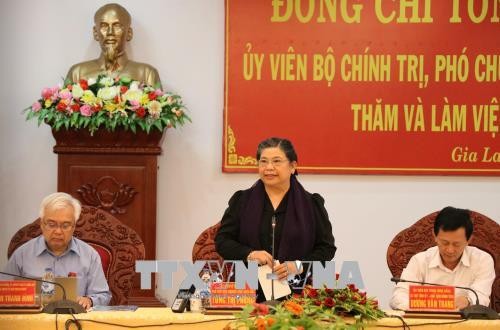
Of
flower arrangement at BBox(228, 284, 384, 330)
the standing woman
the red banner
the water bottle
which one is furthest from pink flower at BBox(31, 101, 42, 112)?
flower arrangement at BBox(228, 284, 384, 330)

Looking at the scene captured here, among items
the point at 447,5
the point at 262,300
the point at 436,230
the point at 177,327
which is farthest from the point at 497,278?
the point at 447,5

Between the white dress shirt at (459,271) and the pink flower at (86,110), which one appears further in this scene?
the pink flower at (86,110)

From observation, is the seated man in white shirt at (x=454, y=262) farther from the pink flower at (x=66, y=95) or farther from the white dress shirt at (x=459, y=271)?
the pink flower at (x=66, y=95)

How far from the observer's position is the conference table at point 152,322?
119 inches

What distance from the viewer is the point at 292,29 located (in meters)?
5.72

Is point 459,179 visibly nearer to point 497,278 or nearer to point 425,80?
point 425,80

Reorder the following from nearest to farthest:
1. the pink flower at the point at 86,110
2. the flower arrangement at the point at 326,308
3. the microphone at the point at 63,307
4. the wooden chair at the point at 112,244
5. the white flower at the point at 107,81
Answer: the flower arrangement at the point at 326,308
the microphone at the point at 63,307
the wooden chair at the point at 112,244
the pink flower at the point at 86,110
the white flower at the point at 107,81

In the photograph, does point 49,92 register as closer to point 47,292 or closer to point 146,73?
point 146,73

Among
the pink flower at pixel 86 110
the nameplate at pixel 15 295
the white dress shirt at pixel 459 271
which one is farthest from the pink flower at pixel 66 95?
the white dress shirt at pixel 459 271

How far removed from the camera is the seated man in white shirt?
3.67 m

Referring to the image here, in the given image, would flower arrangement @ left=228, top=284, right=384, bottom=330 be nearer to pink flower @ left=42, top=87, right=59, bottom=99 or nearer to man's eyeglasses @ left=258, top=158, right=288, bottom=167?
man's eyeglasses @ left=258, top=158, right=288, bottom=167

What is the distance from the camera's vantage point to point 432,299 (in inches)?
124

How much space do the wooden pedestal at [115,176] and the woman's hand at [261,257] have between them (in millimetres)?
2046

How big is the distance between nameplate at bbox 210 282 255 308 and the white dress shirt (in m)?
0.78
